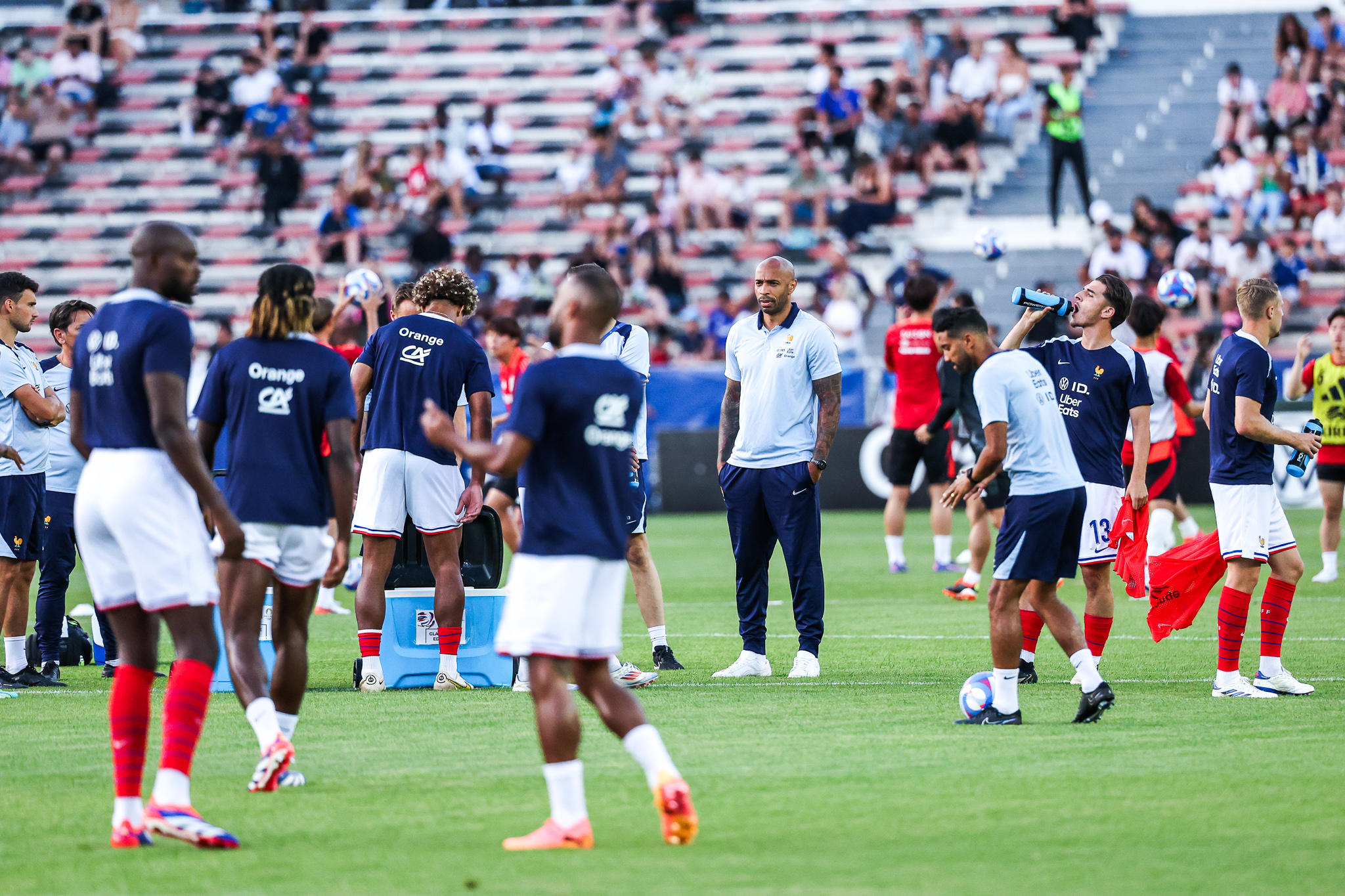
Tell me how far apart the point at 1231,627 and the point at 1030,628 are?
1094mm

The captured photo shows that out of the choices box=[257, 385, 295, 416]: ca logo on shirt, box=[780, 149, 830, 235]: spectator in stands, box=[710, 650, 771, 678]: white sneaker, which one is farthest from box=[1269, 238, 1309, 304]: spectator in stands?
box=[257, 385, 295, 416]: ca logo on shirt

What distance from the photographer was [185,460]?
5.61 metres

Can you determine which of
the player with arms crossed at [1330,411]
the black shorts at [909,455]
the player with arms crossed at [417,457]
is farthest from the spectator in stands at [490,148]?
the player with arms crossed at [417,457]

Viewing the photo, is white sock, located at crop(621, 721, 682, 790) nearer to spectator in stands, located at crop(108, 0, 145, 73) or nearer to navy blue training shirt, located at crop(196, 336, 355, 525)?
navy blue training shirt, located at crop(196, 336, 355, 525)

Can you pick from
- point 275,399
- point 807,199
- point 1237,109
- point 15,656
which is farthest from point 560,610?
point 1237,109

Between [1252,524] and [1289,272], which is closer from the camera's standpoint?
[1252,524]

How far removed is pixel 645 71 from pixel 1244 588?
24.8 metres

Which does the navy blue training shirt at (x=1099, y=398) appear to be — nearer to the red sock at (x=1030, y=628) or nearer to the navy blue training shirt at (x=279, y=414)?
the red sock at (x=1030, y=628)

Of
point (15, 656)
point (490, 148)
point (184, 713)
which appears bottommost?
point (15, 656)

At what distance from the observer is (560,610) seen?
5.61m

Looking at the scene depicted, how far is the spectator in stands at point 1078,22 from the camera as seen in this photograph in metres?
31.1

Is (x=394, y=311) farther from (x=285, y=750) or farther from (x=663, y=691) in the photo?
(x=285, y=750)

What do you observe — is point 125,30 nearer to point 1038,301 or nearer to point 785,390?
point 785,390

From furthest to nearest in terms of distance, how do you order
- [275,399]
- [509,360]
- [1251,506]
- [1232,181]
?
[1232,181], [509,360], [1251,506], [275,399]
